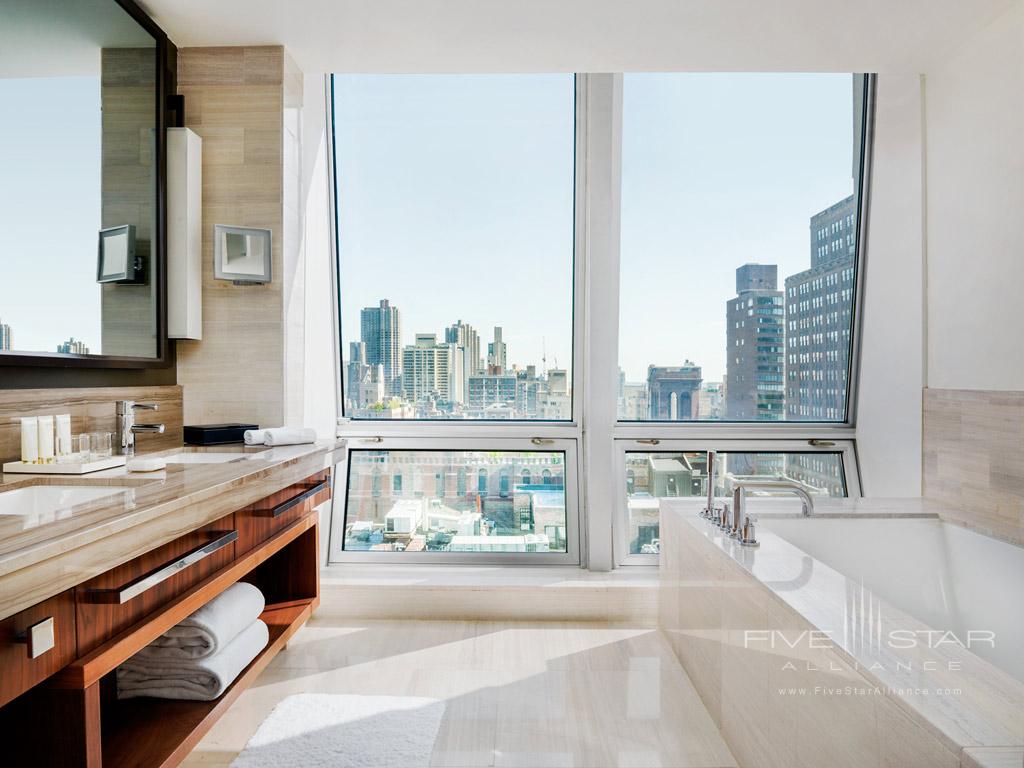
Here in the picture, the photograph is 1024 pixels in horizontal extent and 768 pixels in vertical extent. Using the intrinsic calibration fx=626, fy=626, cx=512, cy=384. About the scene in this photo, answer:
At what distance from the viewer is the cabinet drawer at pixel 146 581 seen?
1220mm

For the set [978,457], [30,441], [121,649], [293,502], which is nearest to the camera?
[121,649]

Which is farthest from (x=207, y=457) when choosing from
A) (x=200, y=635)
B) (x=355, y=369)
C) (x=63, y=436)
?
(x=355, y=369)

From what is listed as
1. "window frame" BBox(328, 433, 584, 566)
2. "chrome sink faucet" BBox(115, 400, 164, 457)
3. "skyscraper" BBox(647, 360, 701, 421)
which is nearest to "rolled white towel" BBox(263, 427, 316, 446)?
"chrome sink faucet" BBox(115, 400, 164, 457)

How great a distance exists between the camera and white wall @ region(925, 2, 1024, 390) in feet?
7.39

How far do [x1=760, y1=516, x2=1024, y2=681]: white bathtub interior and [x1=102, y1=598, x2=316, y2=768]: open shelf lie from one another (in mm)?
1958

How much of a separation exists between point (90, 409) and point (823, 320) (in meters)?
3.26

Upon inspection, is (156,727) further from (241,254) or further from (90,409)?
(241,254)

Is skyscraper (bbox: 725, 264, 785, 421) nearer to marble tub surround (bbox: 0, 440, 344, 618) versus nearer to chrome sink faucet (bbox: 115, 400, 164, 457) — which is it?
marble tub surround (bbox: 0, 440, 344, 618)

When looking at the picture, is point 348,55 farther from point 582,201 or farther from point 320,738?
point 320,738

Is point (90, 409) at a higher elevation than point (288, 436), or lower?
higher

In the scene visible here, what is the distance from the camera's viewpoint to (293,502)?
7.20 ft

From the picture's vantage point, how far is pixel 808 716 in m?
1.37

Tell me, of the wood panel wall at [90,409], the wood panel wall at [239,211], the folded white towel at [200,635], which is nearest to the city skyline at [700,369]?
the wood panel wall at [239,211]

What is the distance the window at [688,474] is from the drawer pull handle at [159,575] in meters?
2.08
